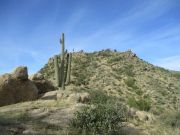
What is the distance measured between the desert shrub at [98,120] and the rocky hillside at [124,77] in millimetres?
21878

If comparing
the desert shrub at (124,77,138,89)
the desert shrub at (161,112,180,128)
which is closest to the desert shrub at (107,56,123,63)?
the desert shrub at (124,77,138,89)

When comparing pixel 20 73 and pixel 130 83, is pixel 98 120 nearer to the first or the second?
pixel 20 73

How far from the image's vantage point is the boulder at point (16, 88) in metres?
17.7

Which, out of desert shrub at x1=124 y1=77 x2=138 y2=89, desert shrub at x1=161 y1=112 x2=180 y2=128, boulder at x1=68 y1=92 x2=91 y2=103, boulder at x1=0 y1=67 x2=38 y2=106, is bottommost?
desert shrub at x1=161 y1=112 x2=180 y2=128

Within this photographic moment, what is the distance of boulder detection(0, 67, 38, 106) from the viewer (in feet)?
58.2

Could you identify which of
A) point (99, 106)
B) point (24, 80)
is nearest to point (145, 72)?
point (24, 80)

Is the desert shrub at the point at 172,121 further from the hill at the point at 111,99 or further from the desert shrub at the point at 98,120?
the desert shrub at the point at 98,120

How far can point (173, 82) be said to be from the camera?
47.4 metres

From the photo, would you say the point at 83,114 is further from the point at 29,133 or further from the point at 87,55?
the point at 87,55

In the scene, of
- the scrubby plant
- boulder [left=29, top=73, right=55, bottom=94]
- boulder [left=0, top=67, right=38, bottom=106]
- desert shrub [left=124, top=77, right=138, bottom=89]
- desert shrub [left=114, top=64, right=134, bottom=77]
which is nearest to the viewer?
the scrubby plant

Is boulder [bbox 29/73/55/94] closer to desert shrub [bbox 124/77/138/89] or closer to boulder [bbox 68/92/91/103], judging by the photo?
boulder [bbox 68/92/91/103]

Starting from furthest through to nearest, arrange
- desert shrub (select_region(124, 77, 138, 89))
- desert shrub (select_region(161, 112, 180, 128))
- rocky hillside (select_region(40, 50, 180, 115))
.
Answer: desert shrub (select_region(124, 77, 138, 89))
rocky hillside (select_region(40, 50, 180, 115))
desert shrub (select_region(161, 112, 180, 128))

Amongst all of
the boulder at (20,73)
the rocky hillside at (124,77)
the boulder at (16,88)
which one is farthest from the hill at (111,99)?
the boulder at (20,73)

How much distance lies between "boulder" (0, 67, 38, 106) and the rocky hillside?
17.3 metres
